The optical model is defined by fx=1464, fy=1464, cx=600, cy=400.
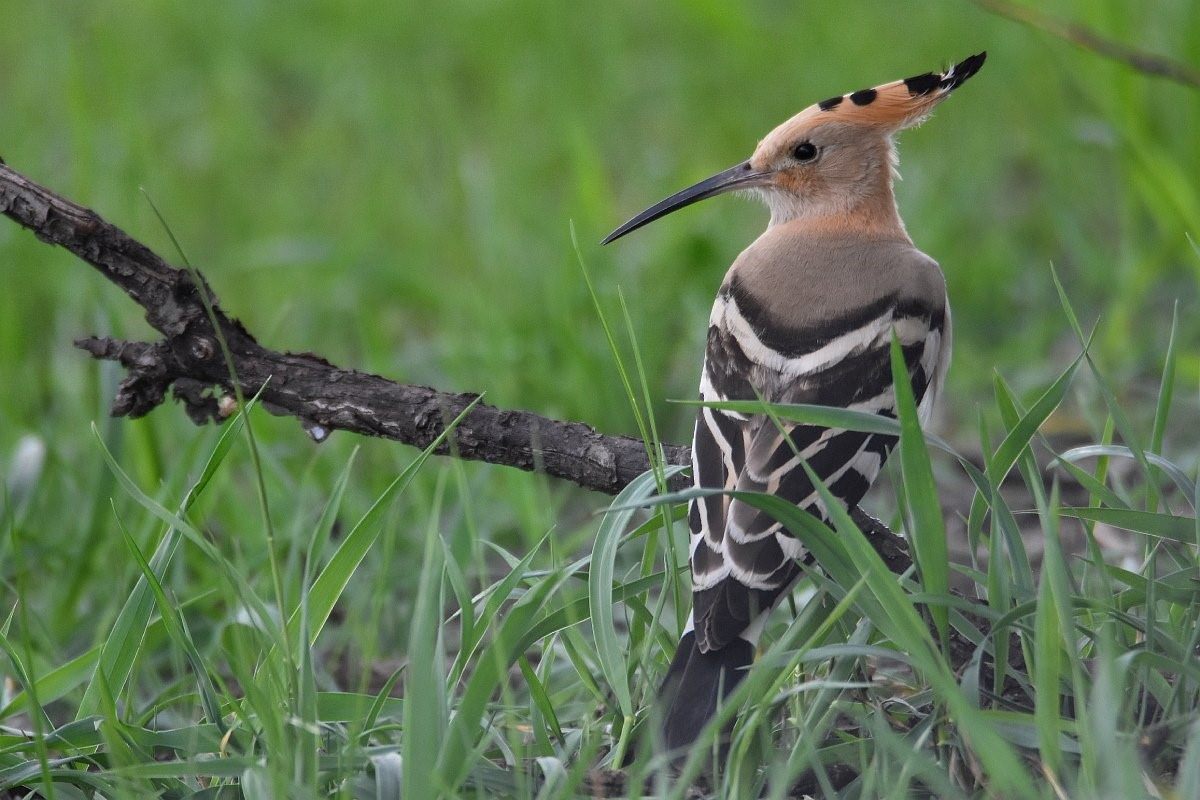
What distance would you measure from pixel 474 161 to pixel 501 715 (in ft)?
10.6

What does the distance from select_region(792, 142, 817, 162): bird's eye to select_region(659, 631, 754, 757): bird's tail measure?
4.19 feet

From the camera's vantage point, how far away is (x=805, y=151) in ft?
9.22

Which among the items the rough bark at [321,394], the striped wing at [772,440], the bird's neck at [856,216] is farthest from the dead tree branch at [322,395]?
the bird's neck at [856,216]

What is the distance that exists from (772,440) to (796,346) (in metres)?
0.26

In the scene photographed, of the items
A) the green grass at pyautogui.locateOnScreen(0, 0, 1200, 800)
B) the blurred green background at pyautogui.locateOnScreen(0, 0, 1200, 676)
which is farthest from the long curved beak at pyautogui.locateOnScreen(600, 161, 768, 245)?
the blurred green background at pyautogui.locateOnScreen(0, 0, 1200, 676)

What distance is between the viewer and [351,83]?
5.70 m

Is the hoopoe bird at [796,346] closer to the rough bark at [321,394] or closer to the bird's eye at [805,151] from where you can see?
the bird's eye at [805,151]

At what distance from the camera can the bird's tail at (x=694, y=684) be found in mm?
1659

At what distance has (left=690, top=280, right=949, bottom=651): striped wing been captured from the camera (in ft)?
5.96

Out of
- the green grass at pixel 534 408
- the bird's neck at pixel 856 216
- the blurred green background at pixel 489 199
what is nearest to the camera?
the green grass at pixel 534 408

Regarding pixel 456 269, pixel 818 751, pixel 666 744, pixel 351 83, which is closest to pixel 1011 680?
pixel 818 751

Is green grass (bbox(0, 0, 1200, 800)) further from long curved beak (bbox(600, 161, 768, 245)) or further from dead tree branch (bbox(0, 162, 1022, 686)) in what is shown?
long curved beak (bbox(600, 161, 768, 245))

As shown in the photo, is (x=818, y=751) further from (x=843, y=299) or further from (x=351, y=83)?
(x=351, y=83)

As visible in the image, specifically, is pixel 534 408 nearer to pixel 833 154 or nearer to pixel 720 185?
pixel 720 185
